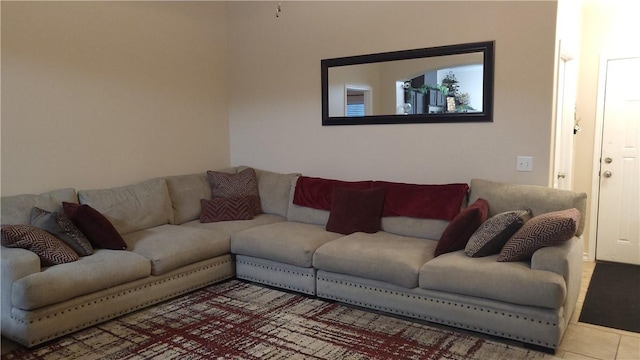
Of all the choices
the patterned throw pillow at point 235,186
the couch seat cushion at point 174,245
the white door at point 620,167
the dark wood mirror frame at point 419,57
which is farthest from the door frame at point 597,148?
the couch seat cushion at point 174,245

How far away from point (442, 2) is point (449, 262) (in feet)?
7.02

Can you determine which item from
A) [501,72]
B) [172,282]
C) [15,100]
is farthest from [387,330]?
[15,100]

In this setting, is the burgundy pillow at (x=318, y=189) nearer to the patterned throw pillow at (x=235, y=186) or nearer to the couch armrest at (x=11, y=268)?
the patterned throw pillow at (x=235, y=186)

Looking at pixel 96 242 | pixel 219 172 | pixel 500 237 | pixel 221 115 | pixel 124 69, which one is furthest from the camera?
pixel 221 115

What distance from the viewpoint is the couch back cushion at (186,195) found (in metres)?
4.41

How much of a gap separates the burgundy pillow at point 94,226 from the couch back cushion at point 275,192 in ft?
5.06

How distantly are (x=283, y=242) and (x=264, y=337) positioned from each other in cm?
90

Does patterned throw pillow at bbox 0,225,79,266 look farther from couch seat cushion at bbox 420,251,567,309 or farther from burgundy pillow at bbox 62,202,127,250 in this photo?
couch seat cushion at bbox 420,251,567,309

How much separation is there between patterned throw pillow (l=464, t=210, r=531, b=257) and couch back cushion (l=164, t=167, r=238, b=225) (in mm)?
2603

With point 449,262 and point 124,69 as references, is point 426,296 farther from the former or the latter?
point 124,69

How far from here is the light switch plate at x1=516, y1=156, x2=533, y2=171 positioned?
140 inches

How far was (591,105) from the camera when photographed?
449cm

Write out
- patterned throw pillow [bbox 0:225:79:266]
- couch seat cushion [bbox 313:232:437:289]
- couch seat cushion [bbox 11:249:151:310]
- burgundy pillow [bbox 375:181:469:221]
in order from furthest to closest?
burgundy pillow [bbox 375:181:469:221], couch seat cushion [bbox 313:232:437:289], patterned throw pillow [bbox 0:225:79:266], couch seat cushion [bbox 11:249:151:310]

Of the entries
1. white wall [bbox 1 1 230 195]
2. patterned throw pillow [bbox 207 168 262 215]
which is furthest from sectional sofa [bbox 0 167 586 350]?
white wall [bbox 1 1 230 195]
